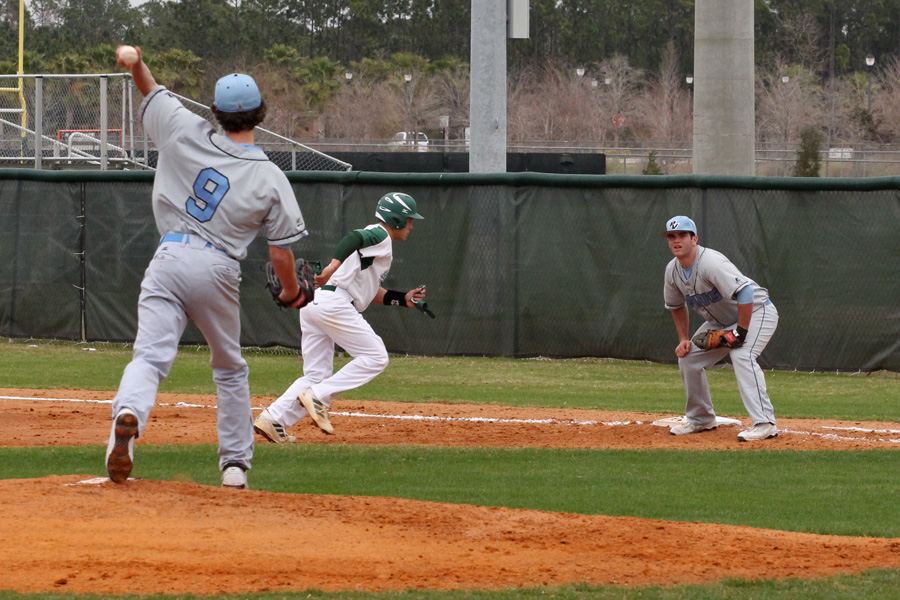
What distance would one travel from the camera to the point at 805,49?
257 feet

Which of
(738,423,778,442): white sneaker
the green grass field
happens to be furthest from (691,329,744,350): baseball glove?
the green grass field

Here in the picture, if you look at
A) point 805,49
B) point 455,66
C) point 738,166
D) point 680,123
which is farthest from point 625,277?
point 805,49

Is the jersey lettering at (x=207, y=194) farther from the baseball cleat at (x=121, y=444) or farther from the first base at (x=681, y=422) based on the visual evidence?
the first base at (x=681, y=422)

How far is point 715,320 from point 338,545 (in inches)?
184

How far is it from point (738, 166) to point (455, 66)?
187ft

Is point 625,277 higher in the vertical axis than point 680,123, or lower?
lower

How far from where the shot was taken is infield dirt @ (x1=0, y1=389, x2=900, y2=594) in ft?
15.3

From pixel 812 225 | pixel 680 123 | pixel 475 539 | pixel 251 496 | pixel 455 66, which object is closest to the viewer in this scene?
pixel 475 539

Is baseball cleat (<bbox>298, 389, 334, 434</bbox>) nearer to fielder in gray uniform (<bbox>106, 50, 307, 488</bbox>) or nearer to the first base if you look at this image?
fielder in gray uniform (<bbox>106, 50, 307, 488</bbox>)

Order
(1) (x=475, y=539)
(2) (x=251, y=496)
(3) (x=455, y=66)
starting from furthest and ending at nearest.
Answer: (3) (x=455, y=66)
(2) (x=251, y=496)
(1) (x=475, y=539)

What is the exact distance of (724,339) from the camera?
858cm

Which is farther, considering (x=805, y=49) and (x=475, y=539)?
(x=805, y=49)

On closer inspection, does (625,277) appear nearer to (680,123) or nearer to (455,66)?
(680,123)

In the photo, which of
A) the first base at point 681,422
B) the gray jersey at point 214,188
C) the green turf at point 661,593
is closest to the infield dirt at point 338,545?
the green turf at point 661,593
